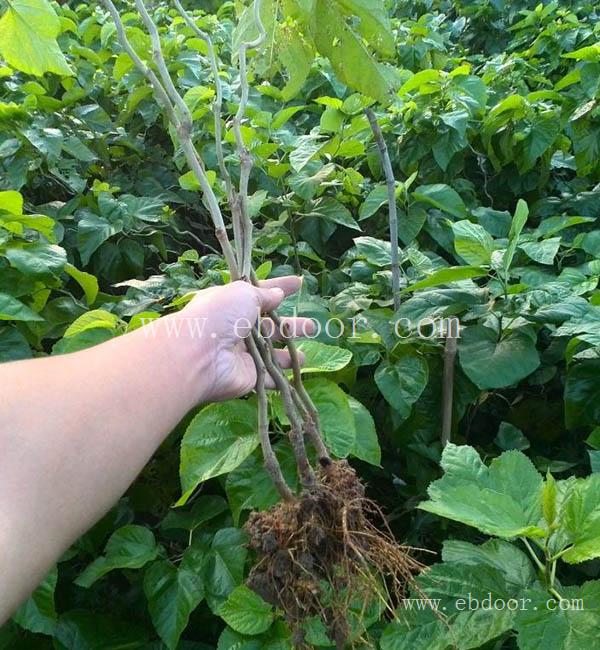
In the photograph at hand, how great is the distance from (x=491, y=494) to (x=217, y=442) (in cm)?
35

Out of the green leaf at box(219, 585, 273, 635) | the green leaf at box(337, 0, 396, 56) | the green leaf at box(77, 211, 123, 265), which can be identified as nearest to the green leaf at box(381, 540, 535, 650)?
the green leaf at box(219, 585, 273, 635)

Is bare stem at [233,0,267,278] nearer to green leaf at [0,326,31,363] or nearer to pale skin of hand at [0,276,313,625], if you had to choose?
pale skin of hand at [0,276,313,625]

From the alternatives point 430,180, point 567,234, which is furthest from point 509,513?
point 430,180

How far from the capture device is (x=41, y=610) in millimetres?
819

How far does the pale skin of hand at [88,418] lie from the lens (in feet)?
1.71

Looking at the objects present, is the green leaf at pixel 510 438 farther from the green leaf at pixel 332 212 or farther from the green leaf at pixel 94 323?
the green leaf at pixel 94 323

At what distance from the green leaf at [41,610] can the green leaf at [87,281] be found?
526 mm

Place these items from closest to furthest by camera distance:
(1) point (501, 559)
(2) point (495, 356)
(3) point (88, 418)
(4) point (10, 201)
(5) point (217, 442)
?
(3) point (88, 418) → (1) point (501, 559) → (5) point (217, 442) → (2) point (495, 356) → (4) point (10, 201)

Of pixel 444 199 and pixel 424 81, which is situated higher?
pixel 424 81

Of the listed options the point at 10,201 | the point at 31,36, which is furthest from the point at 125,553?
the point at 31,36

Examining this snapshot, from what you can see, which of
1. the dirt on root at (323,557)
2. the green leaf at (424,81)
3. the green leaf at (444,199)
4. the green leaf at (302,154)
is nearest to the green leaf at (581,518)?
the dirt on root at (323,557)

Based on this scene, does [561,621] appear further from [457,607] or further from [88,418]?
[88,418]

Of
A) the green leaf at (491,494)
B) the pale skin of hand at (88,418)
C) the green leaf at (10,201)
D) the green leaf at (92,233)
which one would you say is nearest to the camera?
the pale skin of hand at (88,418)

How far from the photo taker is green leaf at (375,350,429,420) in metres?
0.90
